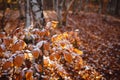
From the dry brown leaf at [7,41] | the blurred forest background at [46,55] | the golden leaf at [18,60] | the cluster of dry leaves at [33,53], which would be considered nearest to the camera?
the golden leaf at [18,60]

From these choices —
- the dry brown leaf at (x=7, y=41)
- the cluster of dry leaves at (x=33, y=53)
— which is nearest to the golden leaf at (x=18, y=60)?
the cluster of dry leaves at (x=33, y=53)

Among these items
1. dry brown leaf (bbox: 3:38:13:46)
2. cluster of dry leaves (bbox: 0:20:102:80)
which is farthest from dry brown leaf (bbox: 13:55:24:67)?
dry brown leaf (bbox: 3:38:13:46)

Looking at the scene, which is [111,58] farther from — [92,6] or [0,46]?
[92,6]

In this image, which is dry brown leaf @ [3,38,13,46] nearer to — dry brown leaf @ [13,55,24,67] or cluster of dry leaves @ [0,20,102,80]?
cluster of dry leaves @ [0,20,102,80]

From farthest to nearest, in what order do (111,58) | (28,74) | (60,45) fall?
(111,58)
(60,45)
(28,74)

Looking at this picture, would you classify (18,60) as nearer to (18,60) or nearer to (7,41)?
(18,60)

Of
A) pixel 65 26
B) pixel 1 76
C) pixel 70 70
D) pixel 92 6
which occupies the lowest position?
pixel 92 6

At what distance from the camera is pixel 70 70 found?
6.84 m

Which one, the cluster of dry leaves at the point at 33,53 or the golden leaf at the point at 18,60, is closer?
the golden leaf at the point at 18,60

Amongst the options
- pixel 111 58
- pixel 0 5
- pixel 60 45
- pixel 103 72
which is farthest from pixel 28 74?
pixel 0 5

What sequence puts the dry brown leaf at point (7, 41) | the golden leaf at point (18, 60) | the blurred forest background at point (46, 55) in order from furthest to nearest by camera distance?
the dry brown leaf at point (7, 41), the blurred forest background at point (46, 55), the golden leaf at point (18, 60)

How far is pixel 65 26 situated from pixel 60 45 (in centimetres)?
1429

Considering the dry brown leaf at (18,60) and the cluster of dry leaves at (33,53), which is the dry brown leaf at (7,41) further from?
the dry brown leaf at (18,60)

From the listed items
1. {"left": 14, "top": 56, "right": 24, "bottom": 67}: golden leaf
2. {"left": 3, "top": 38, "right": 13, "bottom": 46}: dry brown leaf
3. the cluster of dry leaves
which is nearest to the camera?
{"left": 14, "top": 56, "right": 24, "bottom": 67}: golden leaf
